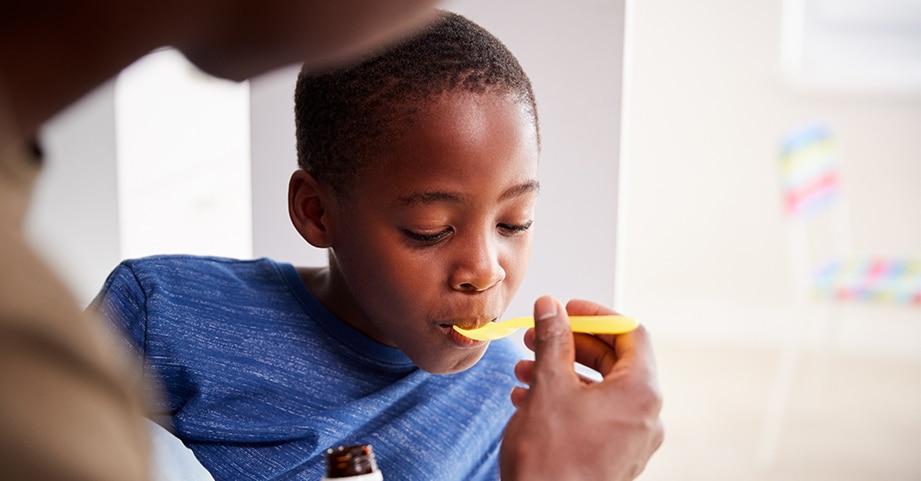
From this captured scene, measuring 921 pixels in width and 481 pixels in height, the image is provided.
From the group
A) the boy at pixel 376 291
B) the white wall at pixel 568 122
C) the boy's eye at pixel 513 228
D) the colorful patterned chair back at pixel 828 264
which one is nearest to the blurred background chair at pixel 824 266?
the colorful patterned chair back at pixel 828 264

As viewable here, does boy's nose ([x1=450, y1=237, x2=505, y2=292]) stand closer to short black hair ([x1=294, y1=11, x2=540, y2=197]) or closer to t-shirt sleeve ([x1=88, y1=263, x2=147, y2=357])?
short black hair ([x1=294, y1=11, x2=540, y2=197])

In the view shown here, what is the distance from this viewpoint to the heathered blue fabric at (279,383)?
3.05ft

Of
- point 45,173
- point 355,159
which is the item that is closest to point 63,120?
point 45,173

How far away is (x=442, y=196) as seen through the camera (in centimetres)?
85

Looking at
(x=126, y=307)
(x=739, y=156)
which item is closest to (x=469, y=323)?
(x=126, y=307)

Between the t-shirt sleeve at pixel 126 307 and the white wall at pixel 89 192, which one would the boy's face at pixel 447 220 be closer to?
the t-shirt sleeve at pixel 126 307

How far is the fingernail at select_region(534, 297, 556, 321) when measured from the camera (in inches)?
29.8

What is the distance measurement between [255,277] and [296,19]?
0.69 metres

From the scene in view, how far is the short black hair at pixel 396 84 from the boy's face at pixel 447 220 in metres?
0.02

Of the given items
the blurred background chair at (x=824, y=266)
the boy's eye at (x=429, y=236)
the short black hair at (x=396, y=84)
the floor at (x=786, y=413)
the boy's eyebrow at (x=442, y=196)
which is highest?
the short black hair at (x=396, y=84)

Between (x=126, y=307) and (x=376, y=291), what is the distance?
26cm

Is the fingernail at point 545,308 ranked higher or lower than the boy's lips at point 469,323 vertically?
higher

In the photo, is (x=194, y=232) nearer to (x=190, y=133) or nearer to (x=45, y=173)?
(x=190, y=133)

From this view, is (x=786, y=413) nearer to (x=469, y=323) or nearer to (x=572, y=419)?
(x=469, y=323)
